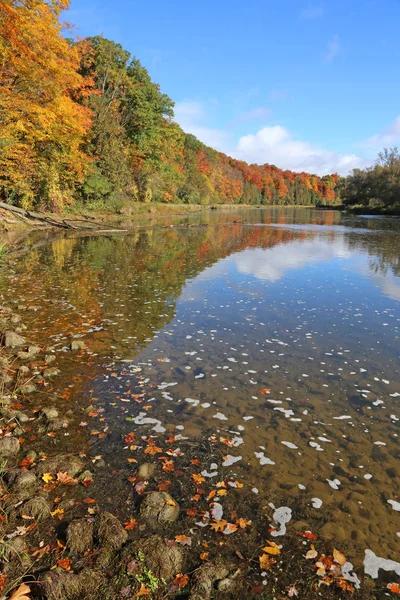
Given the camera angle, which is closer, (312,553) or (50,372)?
(312,553)

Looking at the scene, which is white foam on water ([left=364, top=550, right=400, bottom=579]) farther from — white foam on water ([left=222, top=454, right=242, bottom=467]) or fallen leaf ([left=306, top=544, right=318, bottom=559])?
white foam on water ([left=222, top=454, right=242, bottom=467])

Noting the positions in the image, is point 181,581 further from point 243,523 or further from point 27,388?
point 27,388

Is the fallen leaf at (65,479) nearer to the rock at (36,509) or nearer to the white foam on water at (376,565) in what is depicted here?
the rock at (36,509)

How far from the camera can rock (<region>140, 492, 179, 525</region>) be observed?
407cm

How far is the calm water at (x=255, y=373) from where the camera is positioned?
4738mm

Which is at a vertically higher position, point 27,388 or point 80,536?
point 27,388

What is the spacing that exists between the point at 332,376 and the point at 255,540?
14.5 ft

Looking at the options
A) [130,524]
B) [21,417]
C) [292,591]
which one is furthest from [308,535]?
[21,417]

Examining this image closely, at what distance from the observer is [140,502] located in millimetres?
4273

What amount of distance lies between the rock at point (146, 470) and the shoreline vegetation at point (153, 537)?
0.05 feet

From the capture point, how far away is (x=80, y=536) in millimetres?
3713

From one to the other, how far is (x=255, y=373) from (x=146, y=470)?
11.5ft

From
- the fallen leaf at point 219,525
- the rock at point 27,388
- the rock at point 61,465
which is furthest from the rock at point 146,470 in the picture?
the rock at point 27,388

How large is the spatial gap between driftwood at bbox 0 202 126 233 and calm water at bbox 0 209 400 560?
14538 mm
